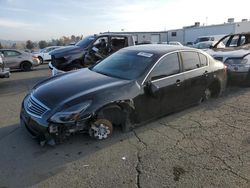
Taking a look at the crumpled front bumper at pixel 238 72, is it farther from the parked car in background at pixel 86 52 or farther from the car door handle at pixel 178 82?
the parked car in background at pixel 86 52

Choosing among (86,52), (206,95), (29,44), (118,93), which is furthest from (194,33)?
(118,93)

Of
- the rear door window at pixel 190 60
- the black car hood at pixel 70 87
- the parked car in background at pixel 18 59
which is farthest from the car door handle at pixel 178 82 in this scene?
the parked car in background at pixel 18 59

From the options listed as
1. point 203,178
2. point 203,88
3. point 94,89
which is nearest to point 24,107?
point 94,89

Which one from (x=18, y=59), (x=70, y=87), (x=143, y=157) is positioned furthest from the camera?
(x=18, y=59)

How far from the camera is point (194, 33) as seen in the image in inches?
1902

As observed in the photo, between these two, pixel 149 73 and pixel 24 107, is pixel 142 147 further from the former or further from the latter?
pixel 24 107

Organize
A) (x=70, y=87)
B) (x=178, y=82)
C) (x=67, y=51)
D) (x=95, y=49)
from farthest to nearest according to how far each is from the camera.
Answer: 1. (x=95, y=49)
2. (x=67, y=51)
3. (x=178, y=82)
4. (x=70, y=87)

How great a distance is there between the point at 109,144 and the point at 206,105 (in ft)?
10.6

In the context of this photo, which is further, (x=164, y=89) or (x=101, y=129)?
(x=164, y=89)

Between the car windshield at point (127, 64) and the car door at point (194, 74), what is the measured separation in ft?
3.10

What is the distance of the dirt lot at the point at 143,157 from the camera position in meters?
3.54

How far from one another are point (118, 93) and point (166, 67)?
137cm

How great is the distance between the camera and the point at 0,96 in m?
8.45

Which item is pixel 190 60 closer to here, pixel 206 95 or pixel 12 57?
pixel 206 95
